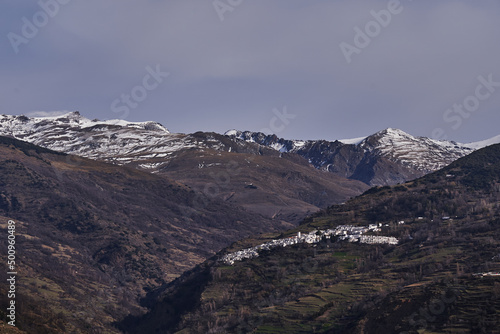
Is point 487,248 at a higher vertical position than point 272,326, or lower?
higher

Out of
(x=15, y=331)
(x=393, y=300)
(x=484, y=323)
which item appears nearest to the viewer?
(x=15, y=331)

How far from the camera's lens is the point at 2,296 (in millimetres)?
160125

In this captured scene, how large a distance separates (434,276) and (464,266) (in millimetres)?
10265

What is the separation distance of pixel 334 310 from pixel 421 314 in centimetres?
3133

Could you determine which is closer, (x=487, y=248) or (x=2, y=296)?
(x=2, y=296)

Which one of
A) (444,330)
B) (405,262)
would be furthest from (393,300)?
(405,262)

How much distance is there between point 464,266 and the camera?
17775 centimetres

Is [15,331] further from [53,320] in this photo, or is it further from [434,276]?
[434,276]

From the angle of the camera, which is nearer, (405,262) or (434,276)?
(434,276)

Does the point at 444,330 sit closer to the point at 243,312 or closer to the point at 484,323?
the point at 484,323

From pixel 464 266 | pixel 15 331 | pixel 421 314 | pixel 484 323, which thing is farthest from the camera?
pixel 464 266

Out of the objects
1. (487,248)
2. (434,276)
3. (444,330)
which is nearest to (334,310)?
(434,276)

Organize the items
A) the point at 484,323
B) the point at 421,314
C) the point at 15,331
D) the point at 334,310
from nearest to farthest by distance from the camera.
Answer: the point at 15,331 → the point at 484,323 → the point at 421,314 → the point at 334,310

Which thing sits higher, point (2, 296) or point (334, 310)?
point (2, 296)
